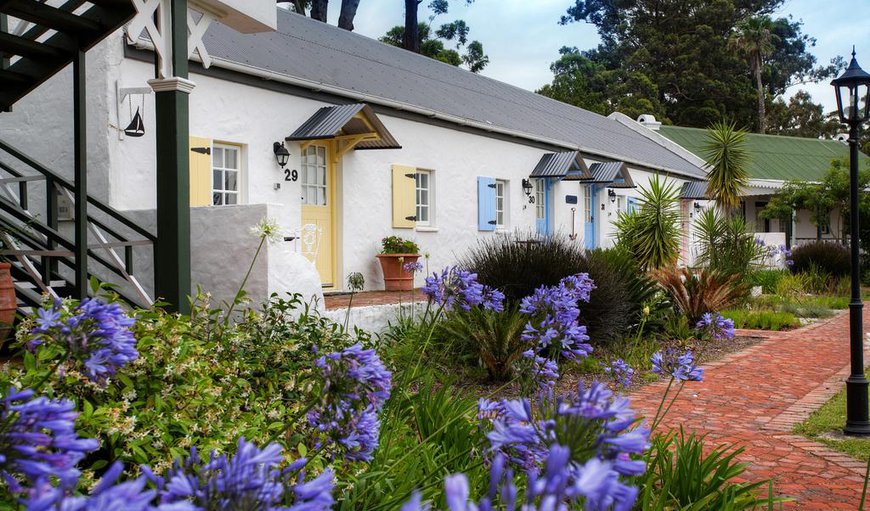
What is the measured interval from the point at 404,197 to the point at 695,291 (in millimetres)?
4641

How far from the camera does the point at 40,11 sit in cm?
553

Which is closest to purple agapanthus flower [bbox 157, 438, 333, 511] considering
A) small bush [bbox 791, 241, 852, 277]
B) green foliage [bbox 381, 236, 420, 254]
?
green foliage [bbox 381, 236, 420, 254]

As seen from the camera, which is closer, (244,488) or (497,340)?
(244,488)

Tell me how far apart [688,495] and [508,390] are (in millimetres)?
3593

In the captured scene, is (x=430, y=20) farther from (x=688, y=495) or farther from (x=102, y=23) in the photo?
(x=688, y=495)

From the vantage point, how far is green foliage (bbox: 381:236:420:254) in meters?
12.6

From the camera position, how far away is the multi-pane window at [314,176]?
37.9 feet

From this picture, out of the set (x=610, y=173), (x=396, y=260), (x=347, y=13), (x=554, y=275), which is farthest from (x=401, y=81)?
(x=347, y=13)

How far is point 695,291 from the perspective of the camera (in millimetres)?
11492

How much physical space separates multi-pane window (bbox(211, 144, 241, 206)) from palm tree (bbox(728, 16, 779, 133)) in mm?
39841

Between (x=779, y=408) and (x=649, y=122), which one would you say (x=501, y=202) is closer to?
(x=779, y=408)

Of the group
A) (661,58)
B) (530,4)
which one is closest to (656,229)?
(661,58)

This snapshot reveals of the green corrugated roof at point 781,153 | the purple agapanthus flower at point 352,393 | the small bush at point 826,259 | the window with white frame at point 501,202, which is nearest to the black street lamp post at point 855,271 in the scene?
the purple agapanthus flower at point 352,393

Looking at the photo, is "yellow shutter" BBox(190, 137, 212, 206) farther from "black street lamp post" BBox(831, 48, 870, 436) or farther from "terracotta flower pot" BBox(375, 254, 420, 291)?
"black street lamp post" BBox(831, 48, 870, 436)
